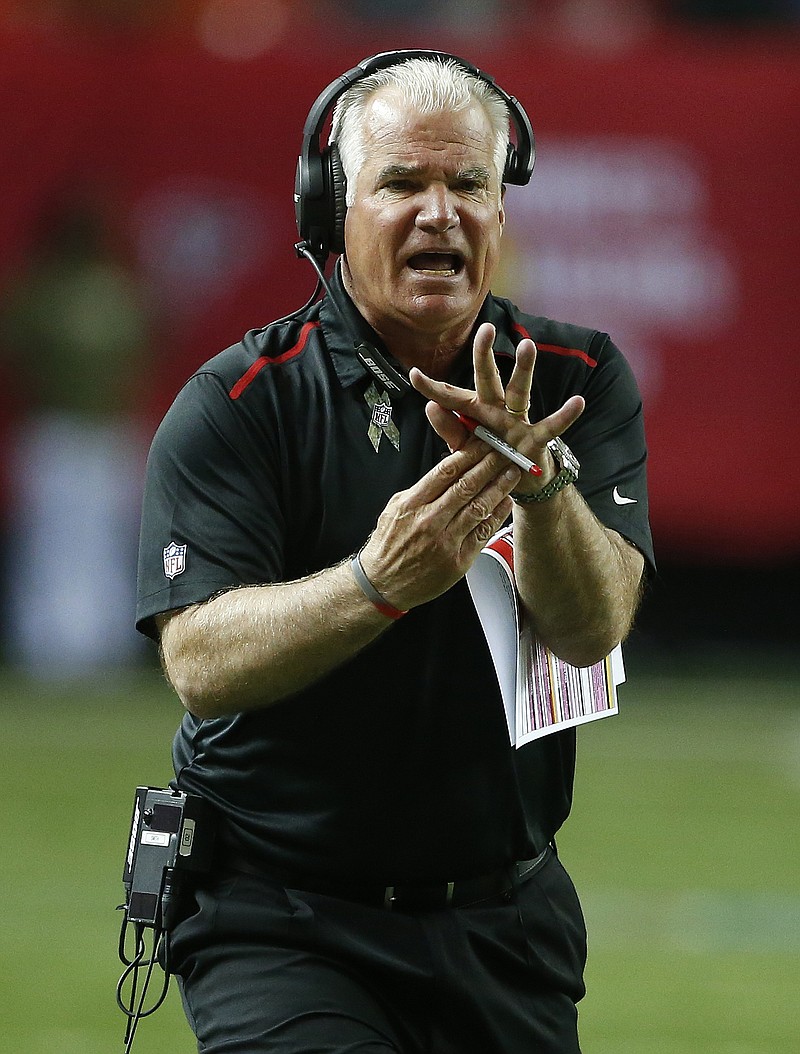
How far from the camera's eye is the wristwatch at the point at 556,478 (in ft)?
9.07

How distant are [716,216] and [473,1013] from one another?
803 centimetres

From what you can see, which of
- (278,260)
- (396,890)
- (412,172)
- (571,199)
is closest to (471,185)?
(412,172)

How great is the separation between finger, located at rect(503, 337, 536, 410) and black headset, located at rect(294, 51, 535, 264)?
663 mm

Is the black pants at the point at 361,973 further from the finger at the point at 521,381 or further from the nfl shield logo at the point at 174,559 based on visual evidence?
the finger at the point at 521,381

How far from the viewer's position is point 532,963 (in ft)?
10.4

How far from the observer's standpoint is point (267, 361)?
122 inches

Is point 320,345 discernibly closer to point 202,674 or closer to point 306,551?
point 306,551

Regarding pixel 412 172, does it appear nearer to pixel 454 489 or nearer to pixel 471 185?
pixel 471 185

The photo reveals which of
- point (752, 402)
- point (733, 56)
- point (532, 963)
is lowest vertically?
point (532, 963)

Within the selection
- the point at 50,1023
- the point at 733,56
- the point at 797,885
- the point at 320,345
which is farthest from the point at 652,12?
the point at 320,345

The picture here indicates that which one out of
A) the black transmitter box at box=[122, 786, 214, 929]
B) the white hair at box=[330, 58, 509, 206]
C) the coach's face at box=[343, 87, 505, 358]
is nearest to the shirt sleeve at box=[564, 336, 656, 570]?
the coach's face at box=[343, 87, 505, 358]

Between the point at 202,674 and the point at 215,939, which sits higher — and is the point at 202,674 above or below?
above

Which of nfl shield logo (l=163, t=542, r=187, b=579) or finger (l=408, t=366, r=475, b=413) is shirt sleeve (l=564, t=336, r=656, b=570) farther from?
nfl shield logo (l=163, t=542, r=187, b=579)

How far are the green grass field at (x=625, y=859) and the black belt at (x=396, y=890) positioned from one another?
2.23 meters
